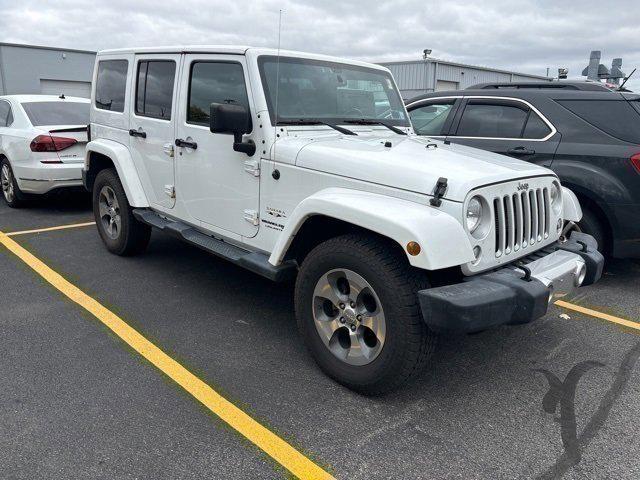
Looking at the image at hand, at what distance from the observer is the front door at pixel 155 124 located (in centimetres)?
439

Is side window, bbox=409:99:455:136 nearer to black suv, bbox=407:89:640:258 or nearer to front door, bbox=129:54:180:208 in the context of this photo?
black suv, bbox=407:89:640:258

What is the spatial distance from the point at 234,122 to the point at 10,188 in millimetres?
5685

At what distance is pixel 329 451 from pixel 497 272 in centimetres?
130

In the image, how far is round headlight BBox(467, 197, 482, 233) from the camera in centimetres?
280

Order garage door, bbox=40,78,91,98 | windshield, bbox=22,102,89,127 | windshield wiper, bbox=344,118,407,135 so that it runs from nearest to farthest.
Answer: windshield wiper, bbox=344,118,407,135
windshield, bbox=22,102,89,127
garage door, bbox=40,78,91,98

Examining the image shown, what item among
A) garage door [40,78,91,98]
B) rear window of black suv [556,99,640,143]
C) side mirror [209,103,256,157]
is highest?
garage door [40,78,91,98]

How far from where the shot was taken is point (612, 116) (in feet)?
16.0

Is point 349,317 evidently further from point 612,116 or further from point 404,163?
point 612,116

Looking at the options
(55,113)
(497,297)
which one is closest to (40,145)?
(55,113)

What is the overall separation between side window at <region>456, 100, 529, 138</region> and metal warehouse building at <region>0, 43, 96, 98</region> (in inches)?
927

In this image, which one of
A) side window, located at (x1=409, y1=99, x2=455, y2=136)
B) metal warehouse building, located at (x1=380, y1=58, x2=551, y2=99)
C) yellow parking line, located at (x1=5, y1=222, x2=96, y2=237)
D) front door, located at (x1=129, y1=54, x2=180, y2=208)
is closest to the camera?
front door, located at (x1=129, y1=54, x2=180, y2=208)

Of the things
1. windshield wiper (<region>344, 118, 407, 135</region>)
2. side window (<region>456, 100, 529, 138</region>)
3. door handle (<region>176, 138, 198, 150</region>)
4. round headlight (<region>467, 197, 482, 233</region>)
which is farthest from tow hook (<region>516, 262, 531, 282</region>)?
side window (<region>456, 100, 529, 138</region>)

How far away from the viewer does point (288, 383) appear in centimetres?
317

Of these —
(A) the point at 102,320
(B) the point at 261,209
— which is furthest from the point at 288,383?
(A) the point at 102,320
